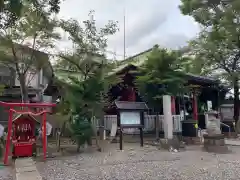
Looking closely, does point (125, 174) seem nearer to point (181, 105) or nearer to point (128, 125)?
point (128, 125)

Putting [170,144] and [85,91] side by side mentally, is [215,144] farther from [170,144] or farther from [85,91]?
[85,91]

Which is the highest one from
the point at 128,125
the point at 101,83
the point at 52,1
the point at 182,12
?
the point at 182,12

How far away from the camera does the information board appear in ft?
30.6

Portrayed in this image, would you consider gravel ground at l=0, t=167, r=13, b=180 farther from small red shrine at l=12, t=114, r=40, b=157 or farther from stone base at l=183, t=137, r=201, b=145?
stone base at l=183, t=137, r=201, b=145

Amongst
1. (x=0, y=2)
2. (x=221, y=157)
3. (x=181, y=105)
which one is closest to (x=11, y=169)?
(x=0, y=2)

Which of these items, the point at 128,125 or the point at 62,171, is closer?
the point at 62,171

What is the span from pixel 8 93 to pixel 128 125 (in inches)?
326

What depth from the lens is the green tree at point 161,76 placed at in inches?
415

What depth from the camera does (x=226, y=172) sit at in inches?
227

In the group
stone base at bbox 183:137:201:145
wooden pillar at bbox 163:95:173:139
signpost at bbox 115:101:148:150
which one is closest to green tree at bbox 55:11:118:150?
signpost at bbox 115:101:148:150

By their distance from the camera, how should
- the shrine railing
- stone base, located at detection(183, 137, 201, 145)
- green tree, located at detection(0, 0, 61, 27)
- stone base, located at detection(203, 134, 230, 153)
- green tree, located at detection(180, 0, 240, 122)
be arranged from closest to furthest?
green tree, located at detection(0, 0, 61, 27) → stone base, located at detection(203, 134, 230, 153) → stone base, located at detection(183, 137, 201, 145) → the shrine railing → green tree, located at detection(180, 0, 240, 122)

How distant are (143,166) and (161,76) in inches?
205

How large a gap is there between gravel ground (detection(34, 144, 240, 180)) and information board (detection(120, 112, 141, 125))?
133 cm

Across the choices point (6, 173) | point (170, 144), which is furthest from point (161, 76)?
point (6, 173)
